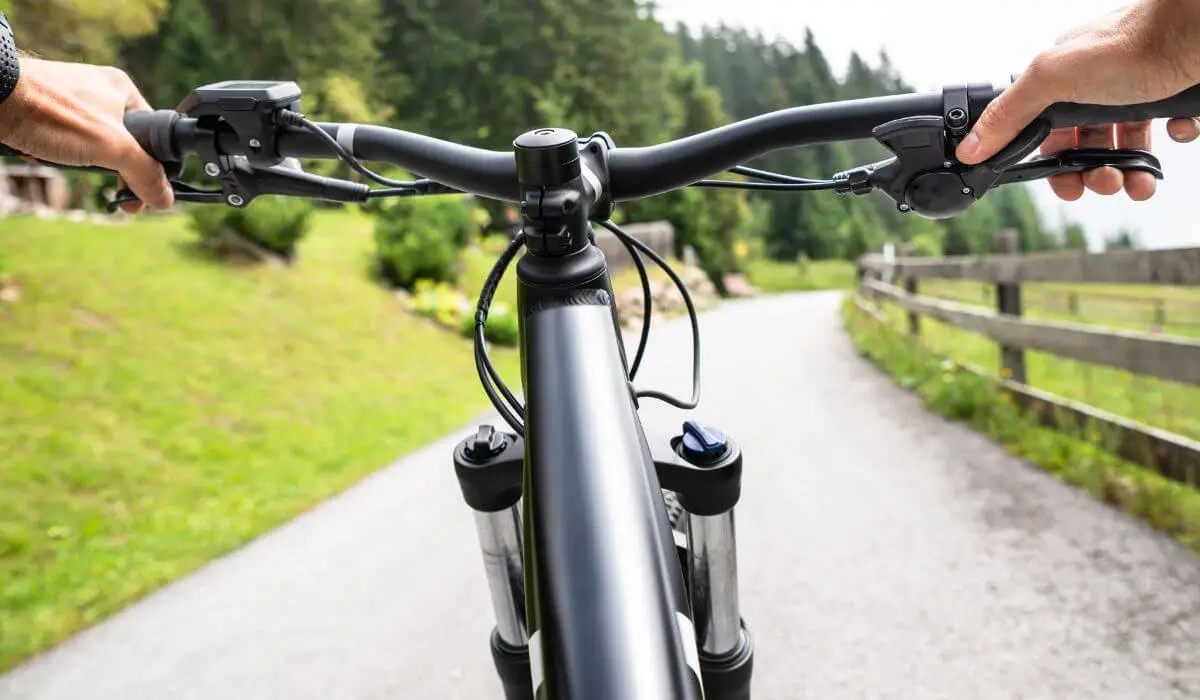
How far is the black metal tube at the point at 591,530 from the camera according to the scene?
0.80 m

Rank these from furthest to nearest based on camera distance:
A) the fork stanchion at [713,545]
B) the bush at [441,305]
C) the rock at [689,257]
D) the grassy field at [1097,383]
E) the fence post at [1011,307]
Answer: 1. the rock at [689,257]
2. the bush at [441,305]
3. the fence post at [1011,307]
4. the grassy field at [1097,383]
5. the fork stanchion at [713,545]

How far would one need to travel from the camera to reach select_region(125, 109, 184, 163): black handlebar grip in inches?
54.4

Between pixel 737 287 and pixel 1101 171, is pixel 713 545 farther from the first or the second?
pixel 737 287

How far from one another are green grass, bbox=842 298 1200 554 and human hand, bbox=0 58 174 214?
3.67m

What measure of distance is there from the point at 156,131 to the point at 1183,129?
1531 millimetres

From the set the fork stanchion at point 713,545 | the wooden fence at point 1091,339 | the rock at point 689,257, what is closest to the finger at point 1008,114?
the fork stanchion at point 713,545

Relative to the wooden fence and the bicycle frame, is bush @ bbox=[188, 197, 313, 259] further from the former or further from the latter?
the bicycle frame

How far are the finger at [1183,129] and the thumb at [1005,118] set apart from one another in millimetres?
266

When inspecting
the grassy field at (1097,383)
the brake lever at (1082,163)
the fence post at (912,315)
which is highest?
the brake lever at (1082,163)

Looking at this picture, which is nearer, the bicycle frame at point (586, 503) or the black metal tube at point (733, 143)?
the bicycle frame at point (586, 503)

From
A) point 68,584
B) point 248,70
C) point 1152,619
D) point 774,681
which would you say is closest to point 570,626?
point 774,681

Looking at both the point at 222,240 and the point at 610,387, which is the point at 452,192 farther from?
the point at 222,240

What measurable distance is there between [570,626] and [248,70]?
75.1ft

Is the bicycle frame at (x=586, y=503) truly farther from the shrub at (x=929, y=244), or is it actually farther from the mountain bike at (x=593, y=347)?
the shrub at (x=929, y=244)
